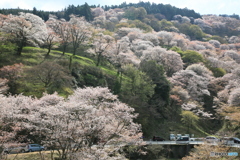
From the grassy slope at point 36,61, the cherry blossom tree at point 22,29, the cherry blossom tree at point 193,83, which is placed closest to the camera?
the grassy slope at point 36,61

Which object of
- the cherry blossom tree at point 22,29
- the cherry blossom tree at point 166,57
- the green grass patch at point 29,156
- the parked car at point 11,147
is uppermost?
the cherry blossom tree at point 22,29

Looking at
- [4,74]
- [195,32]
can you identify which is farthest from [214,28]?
[4,74]

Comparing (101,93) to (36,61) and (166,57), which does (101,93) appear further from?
(166,57)

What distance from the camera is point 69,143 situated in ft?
49.4

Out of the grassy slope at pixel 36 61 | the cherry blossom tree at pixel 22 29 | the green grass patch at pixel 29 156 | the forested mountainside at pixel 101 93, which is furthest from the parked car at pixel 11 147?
the cherry blossom tree at pixel 22 29

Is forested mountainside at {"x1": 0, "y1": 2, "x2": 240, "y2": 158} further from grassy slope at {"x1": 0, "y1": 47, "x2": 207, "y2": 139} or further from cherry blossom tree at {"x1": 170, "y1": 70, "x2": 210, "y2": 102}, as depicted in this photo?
grassy slope at {"x1": 0, "y1": 47, "x2": 207, "y2": 139}

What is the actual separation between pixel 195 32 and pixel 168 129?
8953 cm

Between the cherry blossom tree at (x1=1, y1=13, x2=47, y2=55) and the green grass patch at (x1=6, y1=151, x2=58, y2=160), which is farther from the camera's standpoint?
the cherry blossom tree at (x1=1, y1=13, x2=47, y2=55)

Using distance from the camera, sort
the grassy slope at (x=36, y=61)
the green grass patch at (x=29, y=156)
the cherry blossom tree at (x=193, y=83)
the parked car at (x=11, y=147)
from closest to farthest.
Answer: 1. the parked car at (x=11, y=147)
2. the green grass patch at (x=29, y=156)
3. the grassy slope at (x=36, y=61)
4. the cherry blossom tree at (x=193, y=83)

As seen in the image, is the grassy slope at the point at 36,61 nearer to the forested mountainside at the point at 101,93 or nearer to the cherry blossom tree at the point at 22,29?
the forested mountainside at the point at 101,93

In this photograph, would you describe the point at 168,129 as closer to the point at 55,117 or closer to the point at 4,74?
the point at 55,117

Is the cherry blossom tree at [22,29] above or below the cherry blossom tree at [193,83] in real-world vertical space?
above

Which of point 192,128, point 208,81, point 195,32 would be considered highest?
point 195,32

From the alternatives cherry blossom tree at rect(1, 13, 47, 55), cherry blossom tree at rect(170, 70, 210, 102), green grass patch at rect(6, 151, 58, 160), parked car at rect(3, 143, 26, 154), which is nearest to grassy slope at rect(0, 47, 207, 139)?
cherry blossom tree at rect(1, 13, 47, 55)
